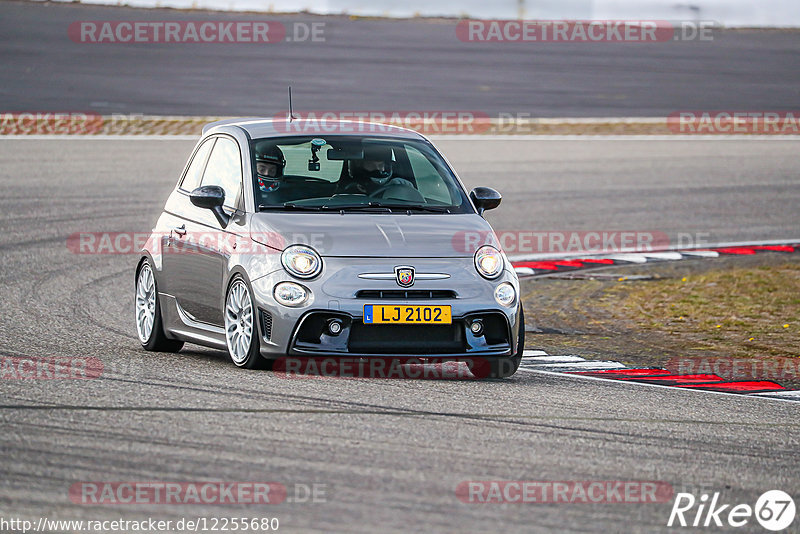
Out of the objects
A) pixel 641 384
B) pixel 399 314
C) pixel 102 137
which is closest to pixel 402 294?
pixel 399 314

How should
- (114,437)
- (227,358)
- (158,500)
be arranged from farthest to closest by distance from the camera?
(227,358)
(114,437)
(158,500)

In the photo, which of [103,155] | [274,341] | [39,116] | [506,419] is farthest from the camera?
[39,116]

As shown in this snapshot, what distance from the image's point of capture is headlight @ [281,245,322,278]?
8.00 metres

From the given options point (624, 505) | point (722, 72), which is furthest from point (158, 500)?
point (722, 72)

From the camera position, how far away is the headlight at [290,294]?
7953 mm

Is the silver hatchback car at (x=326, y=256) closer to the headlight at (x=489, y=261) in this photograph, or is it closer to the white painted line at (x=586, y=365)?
the headlight at (x=489, y=261)

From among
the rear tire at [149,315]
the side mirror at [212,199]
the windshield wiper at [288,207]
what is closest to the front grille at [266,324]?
the windshield wiper at [288,207]

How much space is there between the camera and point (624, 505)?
543 centimetres

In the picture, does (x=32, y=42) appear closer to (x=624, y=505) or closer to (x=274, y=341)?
(x=274, y=341)

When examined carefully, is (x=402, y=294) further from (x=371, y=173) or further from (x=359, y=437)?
(x=359, y=437)

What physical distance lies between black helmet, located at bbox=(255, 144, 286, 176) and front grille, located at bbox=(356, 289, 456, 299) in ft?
4.33

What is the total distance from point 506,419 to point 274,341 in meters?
1.72

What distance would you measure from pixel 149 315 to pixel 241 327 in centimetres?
150

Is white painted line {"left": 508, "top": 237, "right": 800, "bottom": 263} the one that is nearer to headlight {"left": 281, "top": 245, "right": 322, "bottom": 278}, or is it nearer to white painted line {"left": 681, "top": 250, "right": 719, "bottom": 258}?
white painted line {"left": 681, "top": 250, "right": 719, "bottom": 258}
